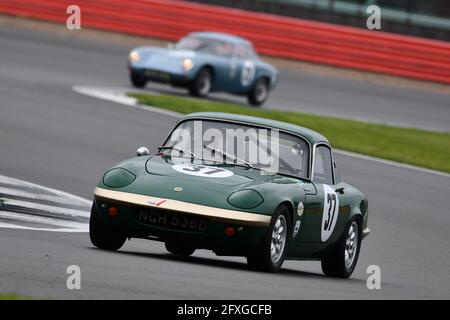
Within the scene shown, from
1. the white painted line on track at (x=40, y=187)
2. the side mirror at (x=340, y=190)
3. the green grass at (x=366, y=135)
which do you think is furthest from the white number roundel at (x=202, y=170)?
the green grass at (x=366, y=135)

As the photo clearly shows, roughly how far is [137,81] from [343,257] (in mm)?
14200

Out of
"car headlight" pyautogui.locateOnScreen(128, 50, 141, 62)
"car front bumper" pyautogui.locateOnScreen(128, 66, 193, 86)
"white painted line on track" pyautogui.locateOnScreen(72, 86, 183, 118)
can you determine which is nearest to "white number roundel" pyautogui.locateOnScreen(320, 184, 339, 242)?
"white painted line on track" pyautogui.locateOnScreen(72, 86, 183, 118)

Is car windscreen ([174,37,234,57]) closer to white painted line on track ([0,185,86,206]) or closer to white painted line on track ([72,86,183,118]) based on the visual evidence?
white painted line on track ([72,86,183,118])

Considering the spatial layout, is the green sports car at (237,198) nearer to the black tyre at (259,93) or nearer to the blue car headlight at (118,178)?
the blue car headlight at (118,178)

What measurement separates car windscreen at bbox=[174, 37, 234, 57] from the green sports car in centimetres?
1419

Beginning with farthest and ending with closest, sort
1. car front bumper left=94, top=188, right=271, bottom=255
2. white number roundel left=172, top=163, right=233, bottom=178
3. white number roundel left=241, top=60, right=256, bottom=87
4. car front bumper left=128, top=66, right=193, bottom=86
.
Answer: white number roundel left=241, top=60, right=256, bottom=87 → car front bumper left=128, top=66, right=193, bottom=86 → white number roundel left=172, top=163, right=233, bottom=178 → car front bumper left=94, top=188, right=271, bottom=255

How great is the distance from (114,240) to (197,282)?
5.48ft

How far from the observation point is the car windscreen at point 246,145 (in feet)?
33.0

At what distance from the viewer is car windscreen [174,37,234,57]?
24.9 m

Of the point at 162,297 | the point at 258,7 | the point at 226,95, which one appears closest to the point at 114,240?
the point at 162,297

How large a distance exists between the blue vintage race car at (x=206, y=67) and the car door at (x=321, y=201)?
13.4 meters

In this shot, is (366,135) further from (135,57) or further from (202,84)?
(135,57)

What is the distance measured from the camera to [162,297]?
7051mm

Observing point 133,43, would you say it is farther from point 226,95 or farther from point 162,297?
point 162,297
